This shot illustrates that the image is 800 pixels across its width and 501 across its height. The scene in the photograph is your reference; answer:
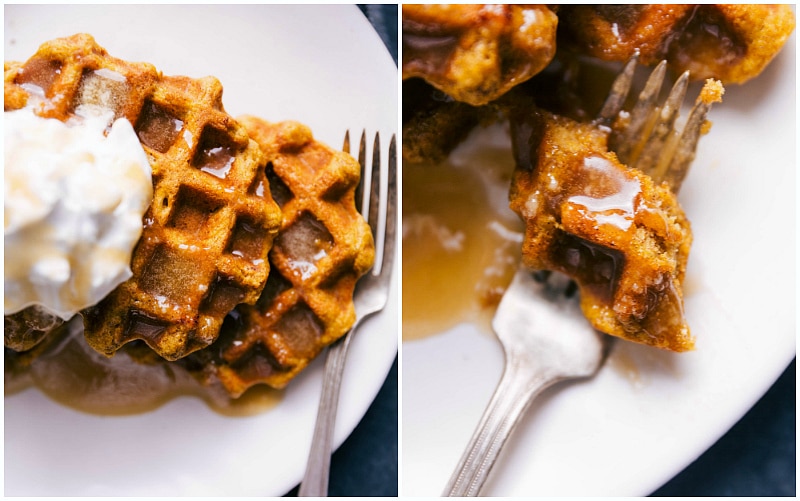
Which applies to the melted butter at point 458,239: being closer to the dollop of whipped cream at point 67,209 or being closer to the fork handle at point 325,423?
the fork handle at point 325,423

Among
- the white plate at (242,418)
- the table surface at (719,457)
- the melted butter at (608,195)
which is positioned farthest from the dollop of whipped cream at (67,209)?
the melted butter at (608,195)

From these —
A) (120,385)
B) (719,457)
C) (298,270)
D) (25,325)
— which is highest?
(298,270)

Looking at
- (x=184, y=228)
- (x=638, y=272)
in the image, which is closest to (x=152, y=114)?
(x=184, y=228)

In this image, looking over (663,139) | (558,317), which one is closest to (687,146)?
(663,139)

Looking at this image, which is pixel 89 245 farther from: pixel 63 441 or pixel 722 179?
pixel 722 179

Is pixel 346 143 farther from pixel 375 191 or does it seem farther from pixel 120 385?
pixel 120 385

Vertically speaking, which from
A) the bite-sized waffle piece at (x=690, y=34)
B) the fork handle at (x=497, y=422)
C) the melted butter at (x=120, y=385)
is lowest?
the melted butter at (x=120, y=385)
